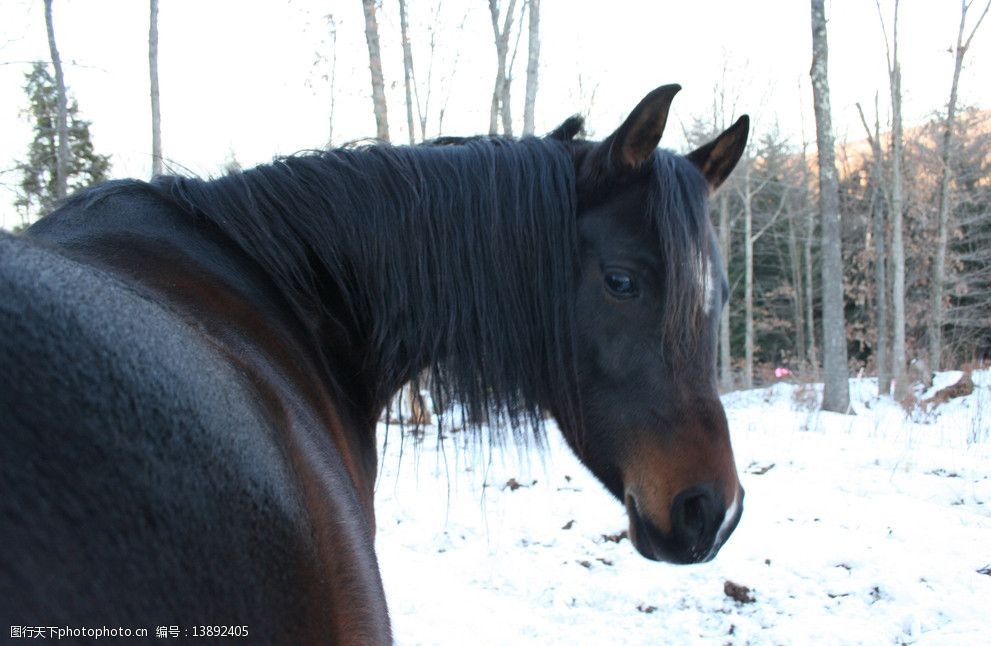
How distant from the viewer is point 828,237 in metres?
12.2

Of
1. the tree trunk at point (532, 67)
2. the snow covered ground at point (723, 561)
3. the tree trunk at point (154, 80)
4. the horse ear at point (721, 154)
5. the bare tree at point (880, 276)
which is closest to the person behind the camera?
the horse ear at point (721, 154)

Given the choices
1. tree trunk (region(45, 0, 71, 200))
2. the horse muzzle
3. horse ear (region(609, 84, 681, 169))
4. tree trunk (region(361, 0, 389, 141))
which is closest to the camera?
the horse muzzle

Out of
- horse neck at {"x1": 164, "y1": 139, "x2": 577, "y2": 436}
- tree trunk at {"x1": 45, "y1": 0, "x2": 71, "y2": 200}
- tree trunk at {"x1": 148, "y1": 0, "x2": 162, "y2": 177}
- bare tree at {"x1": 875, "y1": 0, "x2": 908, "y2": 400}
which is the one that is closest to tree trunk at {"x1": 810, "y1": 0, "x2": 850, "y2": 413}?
bare tree at {"x1": 875, "y1": 0, "x2": 908, "y2": 400}

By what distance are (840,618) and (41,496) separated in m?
4.30

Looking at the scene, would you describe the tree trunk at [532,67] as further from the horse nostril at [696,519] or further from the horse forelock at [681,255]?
the horse nostril at [696,519]

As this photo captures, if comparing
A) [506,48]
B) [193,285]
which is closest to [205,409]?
[193,285]

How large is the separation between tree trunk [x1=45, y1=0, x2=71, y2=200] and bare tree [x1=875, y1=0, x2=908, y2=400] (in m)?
17.2

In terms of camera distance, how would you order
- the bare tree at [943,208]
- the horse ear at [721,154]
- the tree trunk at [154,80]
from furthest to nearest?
the bare tree at [943,208] → the tree trunk at [154,80] → the horse ear at [721,154]

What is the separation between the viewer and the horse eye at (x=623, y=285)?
6.52 feet

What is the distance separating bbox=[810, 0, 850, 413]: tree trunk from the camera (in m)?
11.7

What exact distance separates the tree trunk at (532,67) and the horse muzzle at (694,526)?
40.3ft

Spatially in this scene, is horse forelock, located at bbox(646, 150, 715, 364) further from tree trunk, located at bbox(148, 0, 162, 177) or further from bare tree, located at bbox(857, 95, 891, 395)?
bare tree, located at bbox(857, 95, 891, 395)

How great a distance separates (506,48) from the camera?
631 inches

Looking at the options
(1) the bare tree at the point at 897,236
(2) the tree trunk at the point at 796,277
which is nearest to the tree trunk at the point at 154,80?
(1) the bare tree at the point at 897,236
